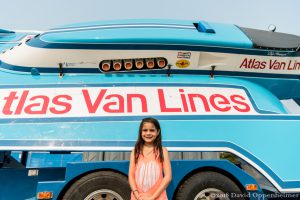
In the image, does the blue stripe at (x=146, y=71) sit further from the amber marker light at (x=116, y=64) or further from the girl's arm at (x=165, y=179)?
the girl's arm at (x=165, y=179)

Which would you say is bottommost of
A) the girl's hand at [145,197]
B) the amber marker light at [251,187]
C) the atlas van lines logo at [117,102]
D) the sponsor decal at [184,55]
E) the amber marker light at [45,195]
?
the girl's hand at [145,197]

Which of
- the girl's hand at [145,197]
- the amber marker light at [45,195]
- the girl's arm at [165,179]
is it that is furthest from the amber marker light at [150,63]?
the amber marker light at [45,195]

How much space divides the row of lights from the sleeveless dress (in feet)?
4.96

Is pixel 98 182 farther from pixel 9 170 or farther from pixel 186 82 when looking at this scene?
pixel 186 82

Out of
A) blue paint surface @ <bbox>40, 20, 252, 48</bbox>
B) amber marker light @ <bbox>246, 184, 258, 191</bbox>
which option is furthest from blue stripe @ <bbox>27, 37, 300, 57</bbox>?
amber marker light @ <bbox>246, 184, 258, 191</bbox>

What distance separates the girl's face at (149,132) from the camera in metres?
2.58

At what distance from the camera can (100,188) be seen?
2.80m

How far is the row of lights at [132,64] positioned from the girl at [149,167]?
51.4 inches

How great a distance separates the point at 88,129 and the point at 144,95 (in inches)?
30.9

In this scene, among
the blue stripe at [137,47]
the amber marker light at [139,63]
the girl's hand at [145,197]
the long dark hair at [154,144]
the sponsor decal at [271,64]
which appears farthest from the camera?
the sponsor decal at [271,64]

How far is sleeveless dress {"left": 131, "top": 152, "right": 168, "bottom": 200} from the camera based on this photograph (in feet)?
8.18

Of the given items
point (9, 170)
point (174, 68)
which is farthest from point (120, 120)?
point (9, 170)

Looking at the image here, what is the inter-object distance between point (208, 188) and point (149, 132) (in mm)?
880

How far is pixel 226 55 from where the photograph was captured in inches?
152
